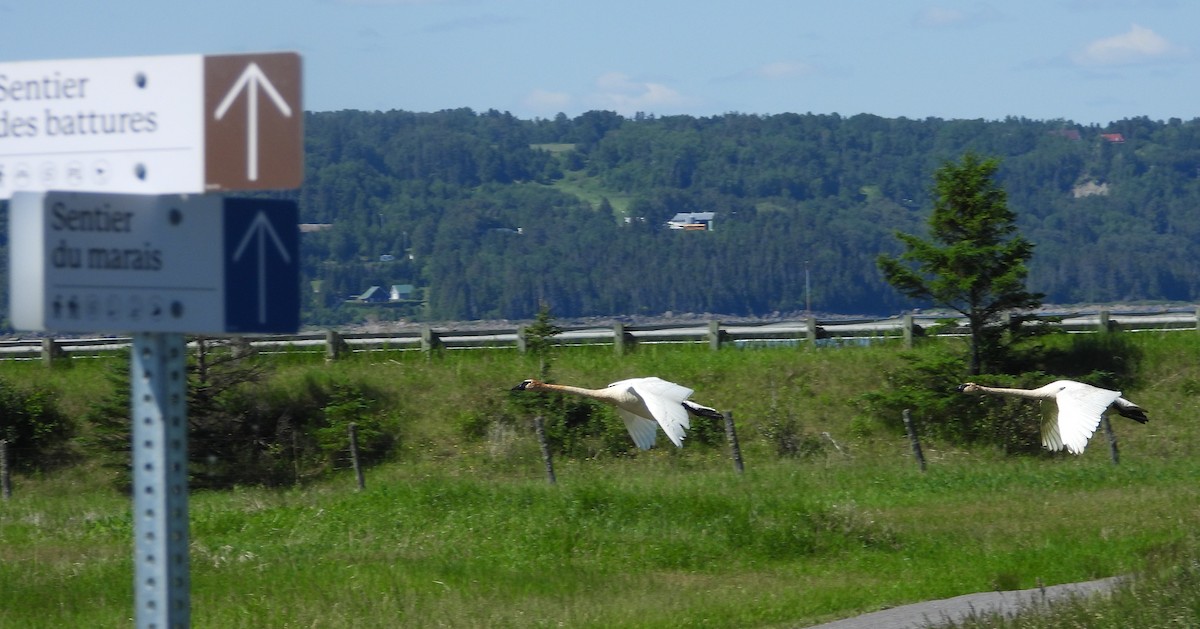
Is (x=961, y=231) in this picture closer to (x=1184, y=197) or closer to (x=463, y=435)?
(x=463, y=435)

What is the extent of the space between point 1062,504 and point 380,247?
439 feet

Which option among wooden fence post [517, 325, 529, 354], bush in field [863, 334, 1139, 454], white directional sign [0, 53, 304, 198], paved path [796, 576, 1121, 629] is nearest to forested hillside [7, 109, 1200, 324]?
wooden fence post [517, 325, 529, 354]

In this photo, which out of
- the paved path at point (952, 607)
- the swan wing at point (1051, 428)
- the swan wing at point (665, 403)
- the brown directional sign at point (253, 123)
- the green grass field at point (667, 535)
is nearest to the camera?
the brown directional sign at point (253, 123)

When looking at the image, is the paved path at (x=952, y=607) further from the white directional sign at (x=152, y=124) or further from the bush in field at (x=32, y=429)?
the bush in field at (x=32, y=429)

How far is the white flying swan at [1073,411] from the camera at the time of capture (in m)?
16.6

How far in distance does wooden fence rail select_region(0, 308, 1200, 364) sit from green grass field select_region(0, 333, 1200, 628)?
318cm

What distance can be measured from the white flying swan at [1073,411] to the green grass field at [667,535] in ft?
3.31

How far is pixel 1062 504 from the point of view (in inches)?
756

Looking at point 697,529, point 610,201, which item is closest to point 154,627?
point 697,529

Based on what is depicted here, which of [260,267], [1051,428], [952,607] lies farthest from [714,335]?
[260,267]

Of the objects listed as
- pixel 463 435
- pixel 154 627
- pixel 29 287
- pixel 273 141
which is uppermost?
pixel 273 141

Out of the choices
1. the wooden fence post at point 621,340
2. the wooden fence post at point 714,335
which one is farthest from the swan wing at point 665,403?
the wooden fence post at point 621,340

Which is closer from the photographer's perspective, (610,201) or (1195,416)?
(1195,416)

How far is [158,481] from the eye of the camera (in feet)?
13.1
